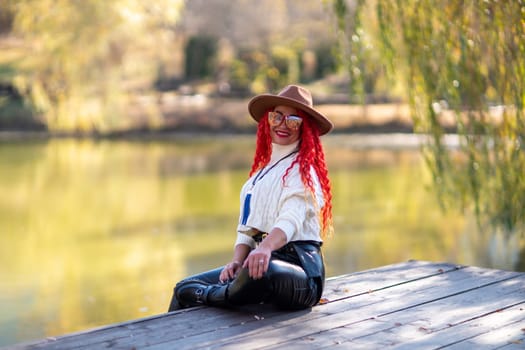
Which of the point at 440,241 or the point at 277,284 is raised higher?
the point at 277,284

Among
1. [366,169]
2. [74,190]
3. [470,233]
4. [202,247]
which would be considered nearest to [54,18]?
[74,190]

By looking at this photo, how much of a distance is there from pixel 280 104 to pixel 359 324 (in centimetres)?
95

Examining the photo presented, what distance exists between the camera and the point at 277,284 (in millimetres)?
3568

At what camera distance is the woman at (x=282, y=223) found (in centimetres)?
360

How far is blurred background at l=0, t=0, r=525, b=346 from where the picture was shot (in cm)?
621

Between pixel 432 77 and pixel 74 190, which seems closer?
pixel 432 77

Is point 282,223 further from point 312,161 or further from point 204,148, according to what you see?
point 204,148

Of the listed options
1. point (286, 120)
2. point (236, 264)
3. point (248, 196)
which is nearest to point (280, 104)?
point (286, 120)

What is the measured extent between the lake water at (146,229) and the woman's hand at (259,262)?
269 cm

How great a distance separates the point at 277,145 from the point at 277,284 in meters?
0.61

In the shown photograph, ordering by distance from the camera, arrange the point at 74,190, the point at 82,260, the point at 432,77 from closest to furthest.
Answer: the point at 432,77 < the point at 82,260 < the point at 74,190

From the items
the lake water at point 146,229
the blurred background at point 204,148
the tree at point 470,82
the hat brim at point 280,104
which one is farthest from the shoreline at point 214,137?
the hat brim at point 280,104

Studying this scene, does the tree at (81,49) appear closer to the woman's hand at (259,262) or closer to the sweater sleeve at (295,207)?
the sweater sleeve at (295,207)

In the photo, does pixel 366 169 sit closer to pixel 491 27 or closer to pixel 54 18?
pixel 54 18
